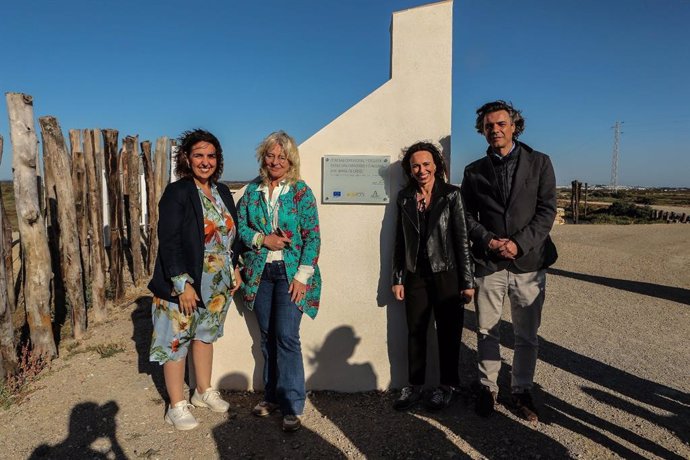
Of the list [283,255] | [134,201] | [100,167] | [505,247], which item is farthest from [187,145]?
[134,201]

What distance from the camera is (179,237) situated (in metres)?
3.33

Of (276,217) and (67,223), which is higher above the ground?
(276,217)

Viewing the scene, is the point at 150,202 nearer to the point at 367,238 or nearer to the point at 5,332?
the point at 5,332

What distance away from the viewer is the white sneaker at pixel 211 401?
3.90 meters

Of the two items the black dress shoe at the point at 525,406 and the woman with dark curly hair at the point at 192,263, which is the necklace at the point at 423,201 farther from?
the black dress shoe at the point at 525,406

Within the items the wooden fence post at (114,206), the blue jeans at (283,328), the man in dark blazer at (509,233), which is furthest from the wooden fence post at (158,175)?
the man in dark blazer at (509,233)

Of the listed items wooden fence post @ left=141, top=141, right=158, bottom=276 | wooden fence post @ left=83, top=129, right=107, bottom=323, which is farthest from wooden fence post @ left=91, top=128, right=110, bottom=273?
wooden fence post @ left=141, top=141, right=158, bottom=276

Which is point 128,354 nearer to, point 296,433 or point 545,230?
point 296,433

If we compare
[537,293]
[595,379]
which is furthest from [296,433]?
[595,379]

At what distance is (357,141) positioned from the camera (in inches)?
161

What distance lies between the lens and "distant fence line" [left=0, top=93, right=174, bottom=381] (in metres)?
4.75

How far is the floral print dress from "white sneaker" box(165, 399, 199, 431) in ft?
1.43

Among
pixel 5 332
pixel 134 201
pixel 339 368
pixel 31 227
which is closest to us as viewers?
pixel 339 368

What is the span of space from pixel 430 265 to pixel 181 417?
7.53ft
